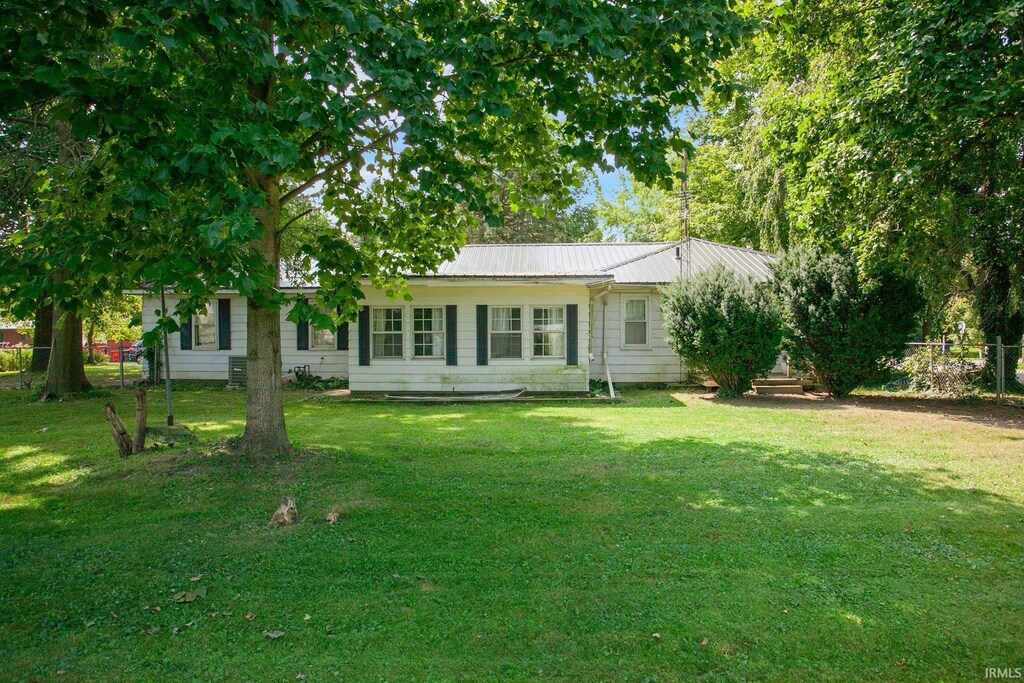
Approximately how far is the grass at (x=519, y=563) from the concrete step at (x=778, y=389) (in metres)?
6.25

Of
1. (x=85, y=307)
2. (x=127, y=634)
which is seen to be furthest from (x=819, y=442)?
(x=85, y=307)

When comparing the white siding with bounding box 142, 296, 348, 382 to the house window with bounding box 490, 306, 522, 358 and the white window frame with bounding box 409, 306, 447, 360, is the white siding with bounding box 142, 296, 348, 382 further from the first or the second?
the house window with bounding box 490, 306, 522, 358

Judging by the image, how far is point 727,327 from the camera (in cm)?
1275

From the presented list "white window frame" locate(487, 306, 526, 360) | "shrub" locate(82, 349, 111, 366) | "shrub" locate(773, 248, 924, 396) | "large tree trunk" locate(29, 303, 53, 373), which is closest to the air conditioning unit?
"large tree trunk" locate(29, 303, 53, 373)

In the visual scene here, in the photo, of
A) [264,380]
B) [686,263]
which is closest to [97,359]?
[264,380]

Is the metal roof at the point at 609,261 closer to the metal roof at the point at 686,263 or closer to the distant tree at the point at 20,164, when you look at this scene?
the metal roof at the point at 686,263

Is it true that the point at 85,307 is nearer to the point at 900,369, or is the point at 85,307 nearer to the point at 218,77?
the point at 218,77

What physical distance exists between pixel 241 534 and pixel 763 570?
4166mm

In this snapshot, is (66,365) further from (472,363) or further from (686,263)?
(686,263)

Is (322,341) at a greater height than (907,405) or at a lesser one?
greater

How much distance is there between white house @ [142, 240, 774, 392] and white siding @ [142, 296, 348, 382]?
0.10 ft

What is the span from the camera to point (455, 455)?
25.1 ft

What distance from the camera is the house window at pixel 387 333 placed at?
47.6ft

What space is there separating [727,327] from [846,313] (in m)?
2.65
